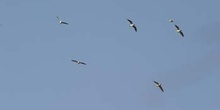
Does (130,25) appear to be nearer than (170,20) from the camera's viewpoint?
No

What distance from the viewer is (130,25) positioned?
7589 inches

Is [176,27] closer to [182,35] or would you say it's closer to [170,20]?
[182,35]

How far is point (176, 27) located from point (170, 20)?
25.9 m

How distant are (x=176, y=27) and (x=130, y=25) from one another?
15139mm

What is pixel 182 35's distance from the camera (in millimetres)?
190875

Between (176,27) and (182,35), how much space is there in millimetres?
5149

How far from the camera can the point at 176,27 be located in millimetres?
195000

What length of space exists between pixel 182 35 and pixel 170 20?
73.7 ft

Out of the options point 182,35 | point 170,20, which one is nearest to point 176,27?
point 182,35

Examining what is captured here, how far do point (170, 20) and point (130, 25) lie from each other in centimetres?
2550

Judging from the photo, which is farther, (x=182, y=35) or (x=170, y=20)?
(x=182, y=35)

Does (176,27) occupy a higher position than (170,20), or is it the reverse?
(176,27)

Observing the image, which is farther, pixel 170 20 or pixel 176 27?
pixel 176 27

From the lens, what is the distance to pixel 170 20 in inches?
6673
